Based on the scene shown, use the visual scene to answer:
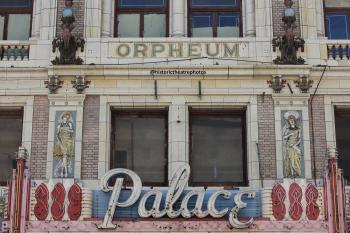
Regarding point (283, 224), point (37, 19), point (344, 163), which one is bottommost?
point (283, 224)

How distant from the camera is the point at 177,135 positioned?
68.3ft

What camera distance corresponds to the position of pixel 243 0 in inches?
878

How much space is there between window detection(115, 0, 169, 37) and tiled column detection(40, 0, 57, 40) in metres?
1.80

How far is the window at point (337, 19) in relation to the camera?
2225 cm

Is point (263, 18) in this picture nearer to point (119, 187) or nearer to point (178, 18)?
point (178, 18)

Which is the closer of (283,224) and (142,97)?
(283,224)

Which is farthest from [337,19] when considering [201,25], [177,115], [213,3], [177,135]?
[177,135]

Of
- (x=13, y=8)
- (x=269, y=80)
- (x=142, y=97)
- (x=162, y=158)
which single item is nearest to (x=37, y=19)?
(x=13, y=8)

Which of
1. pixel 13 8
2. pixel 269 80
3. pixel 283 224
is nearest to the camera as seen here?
pixel 283 224

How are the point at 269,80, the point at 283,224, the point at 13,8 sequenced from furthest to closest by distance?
the point at 13,8, the point at 269,80, the point at 283,224

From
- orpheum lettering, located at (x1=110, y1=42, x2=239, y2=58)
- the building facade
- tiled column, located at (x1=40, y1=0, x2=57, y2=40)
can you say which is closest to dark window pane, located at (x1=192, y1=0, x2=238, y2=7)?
the building facade

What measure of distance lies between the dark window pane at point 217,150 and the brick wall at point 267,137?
2.52 feet

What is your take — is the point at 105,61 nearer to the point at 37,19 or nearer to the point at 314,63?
the point at 37,19

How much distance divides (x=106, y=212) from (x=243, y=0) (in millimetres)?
7388
